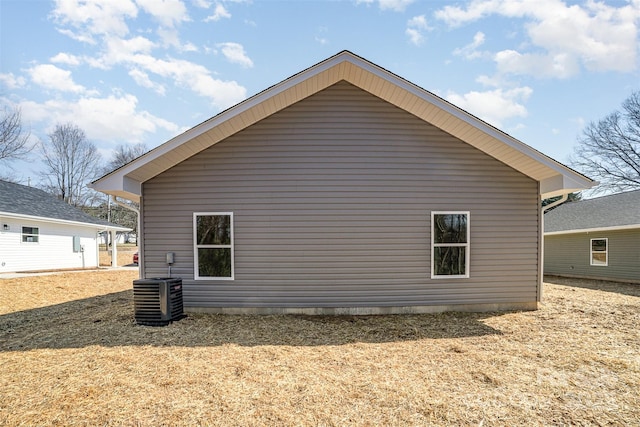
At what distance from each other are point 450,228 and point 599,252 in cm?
1145

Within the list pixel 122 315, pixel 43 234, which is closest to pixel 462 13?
pixel 122 315

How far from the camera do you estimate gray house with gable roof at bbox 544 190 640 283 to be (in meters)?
12.5

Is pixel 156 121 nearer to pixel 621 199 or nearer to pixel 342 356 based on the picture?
pixel 342 356

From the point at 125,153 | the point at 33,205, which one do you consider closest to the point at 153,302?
the point at 33,205

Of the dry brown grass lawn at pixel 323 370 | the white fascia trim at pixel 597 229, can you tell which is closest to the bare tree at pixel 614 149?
the white fascia trim at pixel 597 229

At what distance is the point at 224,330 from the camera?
225 inches

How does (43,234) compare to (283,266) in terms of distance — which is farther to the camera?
(43,234)

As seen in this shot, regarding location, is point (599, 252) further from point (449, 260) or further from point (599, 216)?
point (449, 260)

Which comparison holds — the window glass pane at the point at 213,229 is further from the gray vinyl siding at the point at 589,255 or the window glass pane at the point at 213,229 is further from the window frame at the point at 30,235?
the gray vinyl siding at the point at 589,255

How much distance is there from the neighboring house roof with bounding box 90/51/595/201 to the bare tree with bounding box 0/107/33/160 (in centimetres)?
2420

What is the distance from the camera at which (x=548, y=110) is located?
11523mm

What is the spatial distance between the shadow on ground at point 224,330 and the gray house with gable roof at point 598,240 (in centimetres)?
1023

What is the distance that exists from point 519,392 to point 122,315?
7.14 m

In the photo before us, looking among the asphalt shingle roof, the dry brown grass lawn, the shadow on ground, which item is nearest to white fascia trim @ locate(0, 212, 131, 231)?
the asphalt shingle roof
